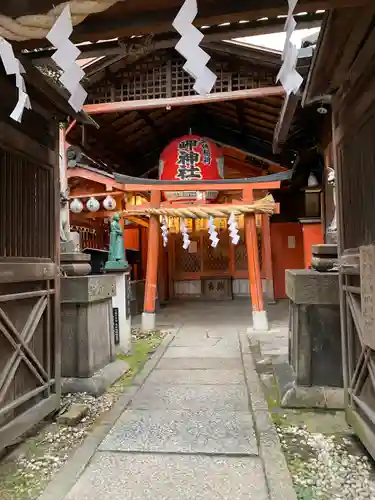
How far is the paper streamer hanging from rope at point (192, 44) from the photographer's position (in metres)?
2.43

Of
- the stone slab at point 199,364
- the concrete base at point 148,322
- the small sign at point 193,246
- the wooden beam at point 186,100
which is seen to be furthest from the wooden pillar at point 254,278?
the small sign at point 193,246

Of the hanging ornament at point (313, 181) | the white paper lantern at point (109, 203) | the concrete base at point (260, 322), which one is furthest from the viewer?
the hanging ornament at point (313, 181)

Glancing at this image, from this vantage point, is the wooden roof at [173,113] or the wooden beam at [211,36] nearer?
the wooden beam at [211,36]

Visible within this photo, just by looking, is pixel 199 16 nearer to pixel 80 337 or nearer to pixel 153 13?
pixel 153 13

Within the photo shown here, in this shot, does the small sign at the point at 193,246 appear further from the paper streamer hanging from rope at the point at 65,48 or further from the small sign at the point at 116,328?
the paper streamer hanging from rope at the point at 65,48

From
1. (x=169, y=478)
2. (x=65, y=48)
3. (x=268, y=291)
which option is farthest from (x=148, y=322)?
(x=65, y=48)

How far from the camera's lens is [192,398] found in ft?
16.6

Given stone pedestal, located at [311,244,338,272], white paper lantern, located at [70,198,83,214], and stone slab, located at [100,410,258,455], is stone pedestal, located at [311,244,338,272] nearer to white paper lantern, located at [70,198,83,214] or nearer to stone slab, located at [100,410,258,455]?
stone slab, located at [100,410,258,455]

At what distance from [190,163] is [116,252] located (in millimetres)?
4235

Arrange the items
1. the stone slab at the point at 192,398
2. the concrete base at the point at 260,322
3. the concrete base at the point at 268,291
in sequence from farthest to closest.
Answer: the concrete base at the point at 268,291 < the concrete base at the point at 260,322 < the stone slab at the point at 192,398

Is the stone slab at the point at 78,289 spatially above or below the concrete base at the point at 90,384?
above

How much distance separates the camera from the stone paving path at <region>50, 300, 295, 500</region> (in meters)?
2.92

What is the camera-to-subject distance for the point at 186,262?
16.7 metres

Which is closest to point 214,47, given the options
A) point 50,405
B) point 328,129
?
point 328,129
